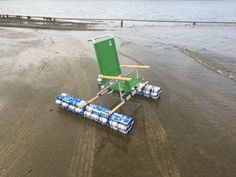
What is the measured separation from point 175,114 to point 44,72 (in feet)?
20.6

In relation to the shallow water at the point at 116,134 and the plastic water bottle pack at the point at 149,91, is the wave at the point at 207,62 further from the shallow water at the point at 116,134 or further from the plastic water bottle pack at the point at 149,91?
the plastic water bottle pack at the point at 149,91

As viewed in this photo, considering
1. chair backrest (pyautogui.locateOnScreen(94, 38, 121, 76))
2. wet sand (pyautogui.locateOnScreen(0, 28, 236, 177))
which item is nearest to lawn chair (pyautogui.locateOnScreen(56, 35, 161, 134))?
chair backrest (pyautogui.locateOnScreen(94, 38, 121, 76))

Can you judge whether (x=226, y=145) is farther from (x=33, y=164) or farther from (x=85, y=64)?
(x=85, y=64)

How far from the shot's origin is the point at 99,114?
5500mm

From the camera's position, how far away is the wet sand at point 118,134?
14.0 feet

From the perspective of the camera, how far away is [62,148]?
4.76 meters

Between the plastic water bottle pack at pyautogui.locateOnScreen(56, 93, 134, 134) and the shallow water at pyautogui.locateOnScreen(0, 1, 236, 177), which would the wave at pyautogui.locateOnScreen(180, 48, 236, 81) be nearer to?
the shallow water at pyautogui.locateOnScreen(0, 1, 236, 177)

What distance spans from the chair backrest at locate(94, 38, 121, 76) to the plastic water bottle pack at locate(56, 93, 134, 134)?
1208 mm

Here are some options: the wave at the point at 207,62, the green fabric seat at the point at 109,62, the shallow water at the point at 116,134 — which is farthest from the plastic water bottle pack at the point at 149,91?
the wave at the point at 207,62

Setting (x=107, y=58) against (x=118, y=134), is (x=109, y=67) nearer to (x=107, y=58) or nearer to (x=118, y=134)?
(x=107, y=58)

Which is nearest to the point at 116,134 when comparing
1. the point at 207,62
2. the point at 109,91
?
the point at 109,91

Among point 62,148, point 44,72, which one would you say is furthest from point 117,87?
point 44,72

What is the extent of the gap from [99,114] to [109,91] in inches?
54.0

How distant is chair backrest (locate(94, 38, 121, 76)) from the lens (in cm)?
609
